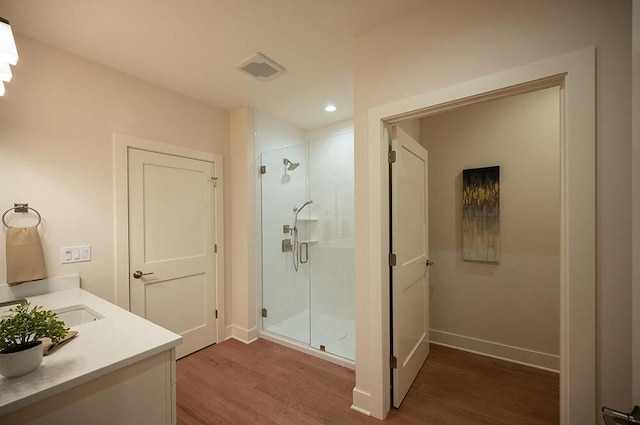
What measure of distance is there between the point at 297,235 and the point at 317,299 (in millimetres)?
825

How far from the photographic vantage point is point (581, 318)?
119 centimetres

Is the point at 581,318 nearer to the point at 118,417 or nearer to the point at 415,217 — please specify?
the point at 415,217

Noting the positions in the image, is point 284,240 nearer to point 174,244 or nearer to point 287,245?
point 287,245

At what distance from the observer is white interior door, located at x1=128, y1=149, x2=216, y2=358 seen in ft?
7.95

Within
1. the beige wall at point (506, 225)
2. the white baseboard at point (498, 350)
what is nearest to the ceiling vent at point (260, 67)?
the beige wall at point (506, 225)

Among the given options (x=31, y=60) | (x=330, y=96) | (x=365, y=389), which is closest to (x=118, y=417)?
(x=365, y=389)

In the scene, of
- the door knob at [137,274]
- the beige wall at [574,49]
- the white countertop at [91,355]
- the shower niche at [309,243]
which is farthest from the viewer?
the shower niche at [309,243]

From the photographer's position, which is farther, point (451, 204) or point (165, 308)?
point (451, 204)

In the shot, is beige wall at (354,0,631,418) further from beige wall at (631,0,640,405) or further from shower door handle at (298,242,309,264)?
shower door handle at (298,242,309,264)

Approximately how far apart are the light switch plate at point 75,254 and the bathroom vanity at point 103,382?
994 millimetres

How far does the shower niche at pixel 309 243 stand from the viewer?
2955 millimetres

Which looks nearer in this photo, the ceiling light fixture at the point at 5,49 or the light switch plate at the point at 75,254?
the ceiling light fixture at the point at 5,49

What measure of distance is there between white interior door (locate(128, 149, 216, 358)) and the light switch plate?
30 cm

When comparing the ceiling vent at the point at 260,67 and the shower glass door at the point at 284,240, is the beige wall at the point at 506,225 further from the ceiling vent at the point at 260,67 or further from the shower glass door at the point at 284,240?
the ceiling vent at the point at 260,67
